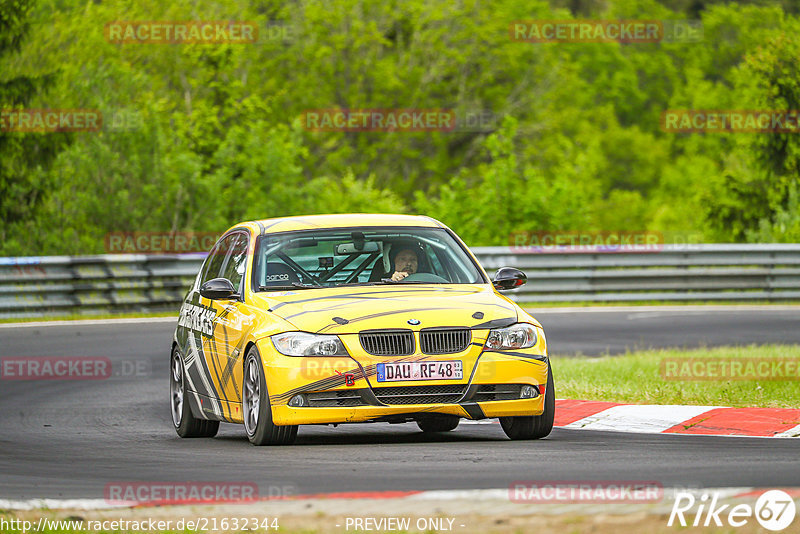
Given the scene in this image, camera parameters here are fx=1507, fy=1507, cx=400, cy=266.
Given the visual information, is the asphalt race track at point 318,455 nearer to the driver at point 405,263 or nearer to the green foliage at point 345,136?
the driver at point 405,263

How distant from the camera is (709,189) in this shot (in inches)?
1607

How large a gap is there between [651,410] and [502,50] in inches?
1973

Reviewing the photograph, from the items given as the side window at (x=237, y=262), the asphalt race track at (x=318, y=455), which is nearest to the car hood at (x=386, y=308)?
the side window at (x=237, y=262)

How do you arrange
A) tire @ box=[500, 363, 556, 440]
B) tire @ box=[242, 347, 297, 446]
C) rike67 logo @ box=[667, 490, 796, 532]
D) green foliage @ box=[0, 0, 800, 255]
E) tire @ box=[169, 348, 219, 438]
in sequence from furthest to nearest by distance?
green foliage @ box=[0, 0, 800, 255], tire @ box=[169, 348, 219, 438], tire @ box=[500, 363, 556, 440], tire @ box=[242, 347, 297, 446], rike67 logo @ box=[667, 490, 796, 532]

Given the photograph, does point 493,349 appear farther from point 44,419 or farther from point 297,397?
point 44,419

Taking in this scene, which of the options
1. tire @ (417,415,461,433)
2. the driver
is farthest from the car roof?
tire @ (417,415,461,433)

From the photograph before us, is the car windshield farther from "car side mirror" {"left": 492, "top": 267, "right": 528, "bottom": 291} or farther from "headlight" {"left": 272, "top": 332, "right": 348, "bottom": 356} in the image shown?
"headlight" {"left": 272, "top": 332, "right": 348, "bottom": 356}

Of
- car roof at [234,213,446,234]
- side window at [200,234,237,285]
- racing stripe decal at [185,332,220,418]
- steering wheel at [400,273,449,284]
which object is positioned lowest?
racing stripe decal at [185,332,220,418]

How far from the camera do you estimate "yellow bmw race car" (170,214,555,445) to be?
941 centimetres

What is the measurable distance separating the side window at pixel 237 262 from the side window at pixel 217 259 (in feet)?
0.59

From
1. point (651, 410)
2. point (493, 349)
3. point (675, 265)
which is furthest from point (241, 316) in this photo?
point (675, 265)

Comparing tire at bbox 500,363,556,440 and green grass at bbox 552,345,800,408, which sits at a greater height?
tire at bbox 500,363,556,440

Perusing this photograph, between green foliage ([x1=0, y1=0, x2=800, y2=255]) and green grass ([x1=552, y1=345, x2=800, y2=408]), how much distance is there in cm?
1756

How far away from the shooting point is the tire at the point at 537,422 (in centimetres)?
986
